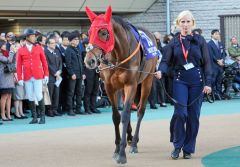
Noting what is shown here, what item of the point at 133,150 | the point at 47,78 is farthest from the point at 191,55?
the point at 47,78

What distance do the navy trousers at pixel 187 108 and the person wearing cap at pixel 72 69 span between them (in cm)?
770

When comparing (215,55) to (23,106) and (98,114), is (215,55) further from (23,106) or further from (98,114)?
(23,106)

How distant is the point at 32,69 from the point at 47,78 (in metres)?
0.50

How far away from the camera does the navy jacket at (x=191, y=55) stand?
1002cm

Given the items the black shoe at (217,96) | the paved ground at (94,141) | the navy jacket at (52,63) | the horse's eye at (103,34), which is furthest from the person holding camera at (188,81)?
the black shoe at (217,96)

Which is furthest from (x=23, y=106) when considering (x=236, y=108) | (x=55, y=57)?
(x=236, y=108)

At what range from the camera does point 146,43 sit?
1111 cm

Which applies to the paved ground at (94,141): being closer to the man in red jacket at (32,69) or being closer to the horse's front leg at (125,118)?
the horse's front leg at (125,118)

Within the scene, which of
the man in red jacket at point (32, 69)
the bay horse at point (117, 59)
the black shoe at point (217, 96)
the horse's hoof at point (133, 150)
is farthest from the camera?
the black shoe at point (217, 96)

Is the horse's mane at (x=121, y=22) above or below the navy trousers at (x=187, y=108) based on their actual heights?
above

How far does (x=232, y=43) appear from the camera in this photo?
22.2m

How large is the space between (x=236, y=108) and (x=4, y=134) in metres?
7.66

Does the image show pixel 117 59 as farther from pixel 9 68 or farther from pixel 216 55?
pixel 216 55

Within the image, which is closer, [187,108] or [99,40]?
[99,40]
